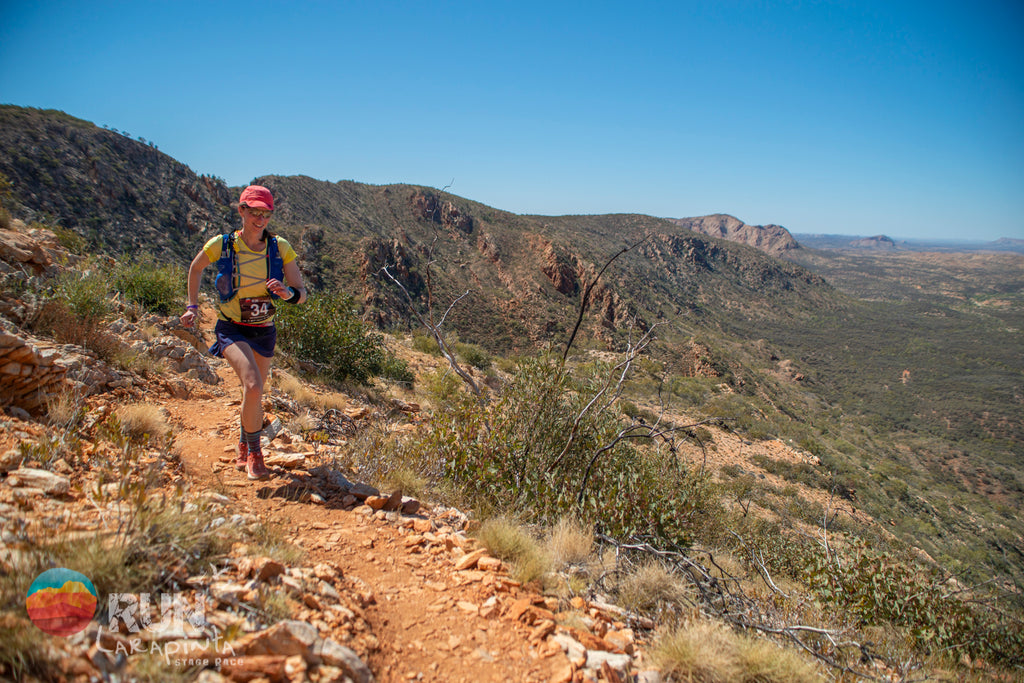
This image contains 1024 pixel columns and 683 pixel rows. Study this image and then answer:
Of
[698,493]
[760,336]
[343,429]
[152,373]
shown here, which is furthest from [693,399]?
[760,336]

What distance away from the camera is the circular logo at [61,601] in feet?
4.43

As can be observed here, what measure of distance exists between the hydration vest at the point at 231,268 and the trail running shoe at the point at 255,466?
3.54ft

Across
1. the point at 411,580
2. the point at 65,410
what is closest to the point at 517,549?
the point at 411,580

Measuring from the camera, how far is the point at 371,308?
952 inches

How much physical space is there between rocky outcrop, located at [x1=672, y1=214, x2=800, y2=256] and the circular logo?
16638 centimetres

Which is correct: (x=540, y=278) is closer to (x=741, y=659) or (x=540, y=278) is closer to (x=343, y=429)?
(x=343, y=429)

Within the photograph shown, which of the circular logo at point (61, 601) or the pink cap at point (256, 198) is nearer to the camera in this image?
the circular logo at point (61, 601)

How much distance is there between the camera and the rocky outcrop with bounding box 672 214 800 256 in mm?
153625

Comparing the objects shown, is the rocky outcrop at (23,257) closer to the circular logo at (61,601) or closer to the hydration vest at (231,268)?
the hydration vest at (231,268)

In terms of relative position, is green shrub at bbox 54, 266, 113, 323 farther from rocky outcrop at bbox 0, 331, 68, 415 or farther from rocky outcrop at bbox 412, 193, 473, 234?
rocky outcrop at bbox 412, 193, 473, 234

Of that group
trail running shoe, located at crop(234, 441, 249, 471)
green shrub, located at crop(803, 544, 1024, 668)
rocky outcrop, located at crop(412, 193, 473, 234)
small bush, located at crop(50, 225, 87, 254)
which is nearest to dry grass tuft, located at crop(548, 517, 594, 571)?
trail running shoe, located at crop(234, 441, 249, 471)

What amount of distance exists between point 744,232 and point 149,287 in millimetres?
180641

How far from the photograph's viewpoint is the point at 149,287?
637 centimetres

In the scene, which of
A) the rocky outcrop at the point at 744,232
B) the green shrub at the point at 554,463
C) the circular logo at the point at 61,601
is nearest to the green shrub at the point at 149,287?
the green shrub at the point at 554,463
